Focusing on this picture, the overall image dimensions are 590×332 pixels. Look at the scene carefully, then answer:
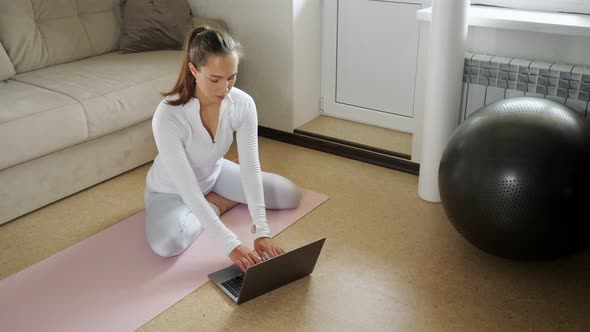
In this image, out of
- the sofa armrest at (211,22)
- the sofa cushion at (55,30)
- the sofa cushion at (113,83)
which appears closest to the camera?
the sofa cushion at (113,83)

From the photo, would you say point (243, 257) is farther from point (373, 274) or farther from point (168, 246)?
point (373, 274)

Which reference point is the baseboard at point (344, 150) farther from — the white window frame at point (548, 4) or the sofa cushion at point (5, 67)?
the sofa cushion at point (5, 67)

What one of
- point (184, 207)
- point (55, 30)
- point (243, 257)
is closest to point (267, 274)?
point (243, 257)

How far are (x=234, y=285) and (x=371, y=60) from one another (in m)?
1.79

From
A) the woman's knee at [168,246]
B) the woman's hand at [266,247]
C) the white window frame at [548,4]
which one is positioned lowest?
the woman's knee at [168,246]

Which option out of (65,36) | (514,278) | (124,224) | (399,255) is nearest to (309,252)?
(399,255)

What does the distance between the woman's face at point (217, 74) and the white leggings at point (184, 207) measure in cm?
53

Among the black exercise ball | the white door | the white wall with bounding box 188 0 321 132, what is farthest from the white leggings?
the white door

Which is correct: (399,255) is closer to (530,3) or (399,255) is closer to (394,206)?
(394,206)

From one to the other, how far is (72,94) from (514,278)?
6.70 ft

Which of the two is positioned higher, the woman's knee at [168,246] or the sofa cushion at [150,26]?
the sofa cushion at [150,26]

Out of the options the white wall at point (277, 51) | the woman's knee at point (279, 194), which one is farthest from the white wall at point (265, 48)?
the woman's knee at point (279, 194)

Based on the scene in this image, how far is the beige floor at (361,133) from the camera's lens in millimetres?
3148

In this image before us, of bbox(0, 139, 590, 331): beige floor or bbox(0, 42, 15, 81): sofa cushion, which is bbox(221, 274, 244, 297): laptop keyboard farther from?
bbox(0, 42, 15, 81): sofa cushion
